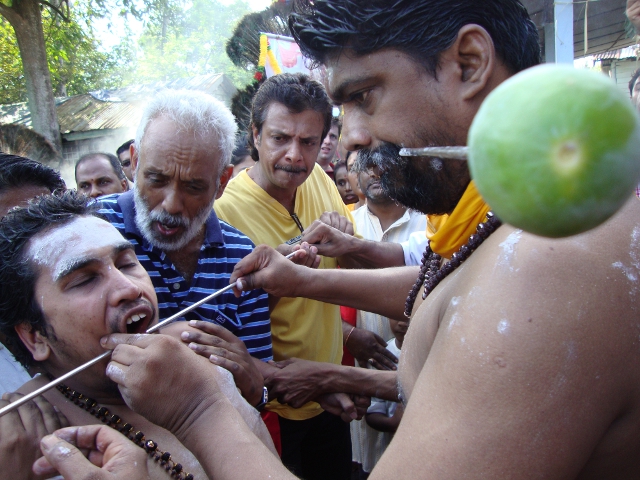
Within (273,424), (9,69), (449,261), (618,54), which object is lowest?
(273,424)


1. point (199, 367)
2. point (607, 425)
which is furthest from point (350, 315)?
point (607, 425)

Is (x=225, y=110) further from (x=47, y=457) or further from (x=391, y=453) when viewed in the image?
(x=391, y=453)

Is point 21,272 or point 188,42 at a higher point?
point 188,42

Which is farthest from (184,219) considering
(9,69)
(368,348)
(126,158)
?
(9,69)

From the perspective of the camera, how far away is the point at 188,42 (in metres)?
34.6

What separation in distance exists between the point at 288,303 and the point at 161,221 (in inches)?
41.4

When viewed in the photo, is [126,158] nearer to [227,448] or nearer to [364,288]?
[364,288]

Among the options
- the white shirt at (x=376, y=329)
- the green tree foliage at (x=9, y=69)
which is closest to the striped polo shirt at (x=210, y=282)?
the white shirt at (x=376, y=329)

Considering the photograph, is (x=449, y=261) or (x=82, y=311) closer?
(x=449, y=261)

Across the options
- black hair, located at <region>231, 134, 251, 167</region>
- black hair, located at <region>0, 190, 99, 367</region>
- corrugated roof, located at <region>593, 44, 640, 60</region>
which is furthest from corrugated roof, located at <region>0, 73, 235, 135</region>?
black hair, located at <region>0, 190, 99, 367</region>

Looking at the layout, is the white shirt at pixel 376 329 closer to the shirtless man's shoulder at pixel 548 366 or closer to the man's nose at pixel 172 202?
the man's nose at pixel 172 202

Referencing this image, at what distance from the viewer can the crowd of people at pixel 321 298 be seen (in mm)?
1056

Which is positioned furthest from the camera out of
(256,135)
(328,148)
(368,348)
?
(328,148)

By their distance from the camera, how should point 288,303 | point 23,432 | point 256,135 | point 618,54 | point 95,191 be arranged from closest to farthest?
1. point 23,432
2. point 288,303
3. point 256,135
4. point 95,191
5. point 618,54
